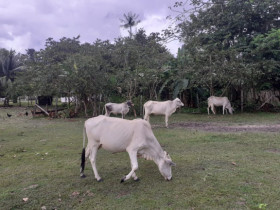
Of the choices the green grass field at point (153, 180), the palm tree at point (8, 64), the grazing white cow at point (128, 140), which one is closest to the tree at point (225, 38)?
the green grass field at point (153, 180)

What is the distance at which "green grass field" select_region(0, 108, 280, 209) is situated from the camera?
15.8 feet

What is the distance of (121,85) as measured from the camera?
20.3 meters

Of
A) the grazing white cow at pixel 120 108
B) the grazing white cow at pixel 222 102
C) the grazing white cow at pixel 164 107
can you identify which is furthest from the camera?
the grazing white cow at pixel 222 102

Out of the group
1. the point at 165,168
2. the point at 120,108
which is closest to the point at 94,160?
the point at 165,168

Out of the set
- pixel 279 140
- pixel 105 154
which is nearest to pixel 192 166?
pixel 105 154

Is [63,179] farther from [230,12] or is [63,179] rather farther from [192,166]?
[230,12]

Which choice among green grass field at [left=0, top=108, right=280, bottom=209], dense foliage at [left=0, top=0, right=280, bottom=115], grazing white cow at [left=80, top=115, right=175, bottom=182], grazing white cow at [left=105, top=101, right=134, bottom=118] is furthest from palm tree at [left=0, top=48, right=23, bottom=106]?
grazing white cow at [left=80, top=115, right=175, bottom=182]

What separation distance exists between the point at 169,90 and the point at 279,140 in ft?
47.0

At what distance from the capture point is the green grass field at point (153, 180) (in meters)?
4.80

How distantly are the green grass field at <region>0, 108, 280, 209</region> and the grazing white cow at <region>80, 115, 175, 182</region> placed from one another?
1.38 feet

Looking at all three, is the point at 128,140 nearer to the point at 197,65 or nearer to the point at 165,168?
the point at 165,168

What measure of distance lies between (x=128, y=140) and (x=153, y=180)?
1034 millimetres

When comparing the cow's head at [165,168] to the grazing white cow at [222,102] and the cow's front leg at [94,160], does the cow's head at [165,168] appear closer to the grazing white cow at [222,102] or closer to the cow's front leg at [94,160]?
the cow's front leg at [94,160]

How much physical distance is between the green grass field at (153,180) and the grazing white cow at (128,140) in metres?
0.42
